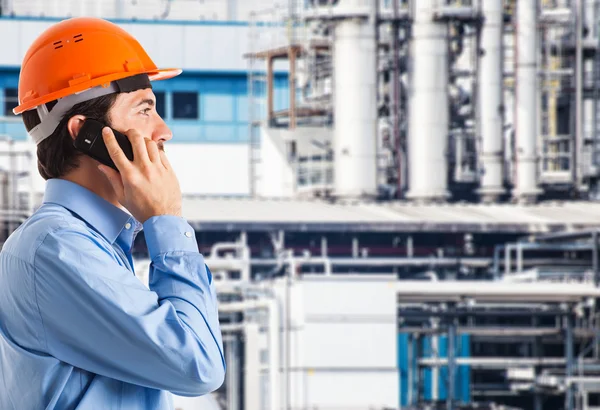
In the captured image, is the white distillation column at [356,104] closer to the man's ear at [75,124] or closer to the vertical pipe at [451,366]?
the vertical pipe at [451,366]

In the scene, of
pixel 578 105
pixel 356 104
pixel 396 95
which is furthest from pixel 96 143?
pixel 578 105

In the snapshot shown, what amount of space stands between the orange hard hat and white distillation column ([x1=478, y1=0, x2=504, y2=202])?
17.3 meters

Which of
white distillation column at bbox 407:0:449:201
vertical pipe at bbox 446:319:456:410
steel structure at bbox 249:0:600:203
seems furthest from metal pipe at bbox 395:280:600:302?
steel structure at bbox 249:0:600:203

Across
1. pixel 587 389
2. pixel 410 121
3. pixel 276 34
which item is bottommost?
pixel 587 389

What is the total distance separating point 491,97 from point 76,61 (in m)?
17.4

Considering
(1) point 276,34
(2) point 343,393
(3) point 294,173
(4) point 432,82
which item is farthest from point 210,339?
(1) point 276,34

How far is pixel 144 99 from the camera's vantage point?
1533mm

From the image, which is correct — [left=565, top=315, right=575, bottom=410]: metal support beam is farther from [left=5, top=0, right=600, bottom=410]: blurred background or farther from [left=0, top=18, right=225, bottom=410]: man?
[left=0, top=18, right=225, bottom=410]: man

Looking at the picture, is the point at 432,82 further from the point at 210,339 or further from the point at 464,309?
the point at 210,339

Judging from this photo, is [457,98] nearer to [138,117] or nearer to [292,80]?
[292,80]

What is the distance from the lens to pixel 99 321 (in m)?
1.31

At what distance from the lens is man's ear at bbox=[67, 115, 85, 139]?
58.7 inches

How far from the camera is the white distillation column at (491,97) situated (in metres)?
18.6

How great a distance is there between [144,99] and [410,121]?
56.1 ft
